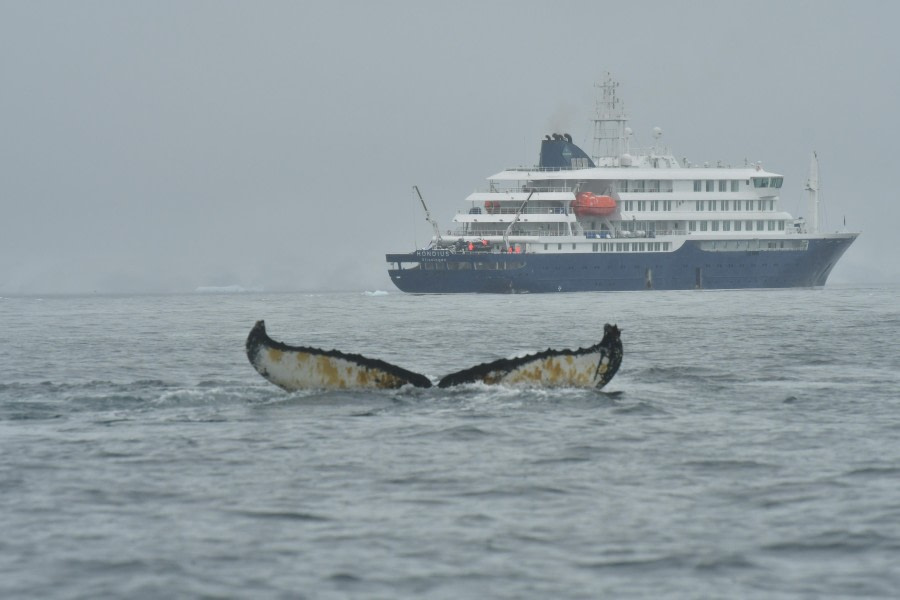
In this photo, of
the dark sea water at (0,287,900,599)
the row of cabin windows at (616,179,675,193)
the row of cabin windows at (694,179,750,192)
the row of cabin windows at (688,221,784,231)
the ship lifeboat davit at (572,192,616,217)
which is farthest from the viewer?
the row of cabin windows at (694,179,750,192)

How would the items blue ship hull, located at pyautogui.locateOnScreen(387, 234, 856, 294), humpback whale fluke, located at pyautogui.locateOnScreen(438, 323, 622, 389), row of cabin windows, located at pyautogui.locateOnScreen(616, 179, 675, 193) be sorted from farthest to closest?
row of cabin windows, located at pyautogui.locateOnScreen(616, 179, 675, 193) < blue ship hull, located at pyautogui.locateOnScreen(387, 234, 856, 294) < humpback whale fluke, located at pyautogui.locateOnScreen(438, 323, 622, 389)

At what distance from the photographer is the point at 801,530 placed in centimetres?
1236

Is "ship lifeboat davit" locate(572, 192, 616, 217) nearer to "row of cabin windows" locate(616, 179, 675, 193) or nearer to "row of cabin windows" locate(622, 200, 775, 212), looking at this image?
"row of cabin windows" locate(622, 200, 775, 212)

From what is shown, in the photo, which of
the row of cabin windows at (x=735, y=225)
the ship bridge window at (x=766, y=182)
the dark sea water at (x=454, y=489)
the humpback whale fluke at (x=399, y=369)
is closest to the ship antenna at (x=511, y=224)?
the row of cabin windows at (x=735, y=225)

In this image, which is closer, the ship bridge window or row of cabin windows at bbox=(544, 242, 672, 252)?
row of cabin windows at bbox=(544, 242, 672, 252)

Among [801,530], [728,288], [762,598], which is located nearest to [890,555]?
[801,530]

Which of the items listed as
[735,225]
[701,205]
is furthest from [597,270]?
[735,225]

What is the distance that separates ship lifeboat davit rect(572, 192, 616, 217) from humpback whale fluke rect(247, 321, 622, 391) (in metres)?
95.7

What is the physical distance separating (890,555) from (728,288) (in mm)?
110195

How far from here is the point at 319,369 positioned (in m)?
21.2

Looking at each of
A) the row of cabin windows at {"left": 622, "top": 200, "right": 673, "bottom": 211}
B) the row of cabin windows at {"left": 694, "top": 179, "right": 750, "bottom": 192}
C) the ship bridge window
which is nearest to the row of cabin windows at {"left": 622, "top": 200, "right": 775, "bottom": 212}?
the row of cabin windows at {"left": 622, "top": 200, "right": 673, "bottom": 211}

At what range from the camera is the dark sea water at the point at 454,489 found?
10914mm

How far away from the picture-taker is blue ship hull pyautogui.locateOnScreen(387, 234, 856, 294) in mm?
112188

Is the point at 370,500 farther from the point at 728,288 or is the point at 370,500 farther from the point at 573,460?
the point at 728,288
